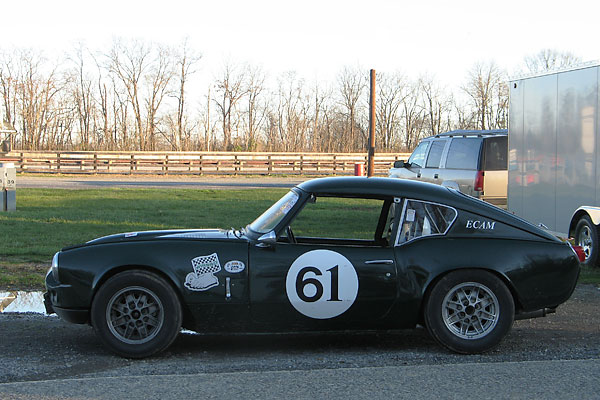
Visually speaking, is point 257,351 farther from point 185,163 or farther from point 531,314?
point 185,163

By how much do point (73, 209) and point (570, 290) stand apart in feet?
48.5

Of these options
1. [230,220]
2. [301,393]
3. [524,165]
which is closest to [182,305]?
[301,393]

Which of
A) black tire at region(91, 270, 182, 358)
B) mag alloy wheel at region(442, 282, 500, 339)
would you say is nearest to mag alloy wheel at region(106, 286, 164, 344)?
black tire at region(91, 270, 182, 358)

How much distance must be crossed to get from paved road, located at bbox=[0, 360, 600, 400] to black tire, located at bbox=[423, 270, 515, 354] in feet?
1.96

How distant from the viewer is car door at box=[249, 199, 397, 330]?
17.4ft

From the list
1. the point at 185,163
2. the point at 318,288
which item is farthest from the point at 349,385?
the point at 185,163

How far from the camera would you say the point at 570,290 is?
5562 mm

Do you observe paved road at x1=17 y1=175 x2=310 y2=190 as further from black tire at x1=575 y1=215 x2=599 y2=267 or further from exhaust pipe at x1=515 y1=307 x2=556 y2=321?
exhaust pipe at x1=515 y1=307 x2=556 y2=321

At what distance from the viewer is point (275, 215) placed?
5.84 metres

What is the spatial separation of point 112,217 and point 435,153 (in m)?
7.22

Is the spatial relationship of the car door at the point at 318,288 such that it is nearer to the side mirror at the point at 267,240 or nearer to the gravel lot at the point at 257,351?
the side mirror at the point at 267,240

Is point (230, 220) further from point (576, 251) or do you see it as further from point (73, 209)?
point (576, 251)

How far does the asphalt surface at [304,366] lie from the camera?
14.0 ft

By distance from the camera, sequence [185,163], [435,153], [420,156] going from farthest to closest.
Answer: [185,163]
[420,156]
[435,153]
